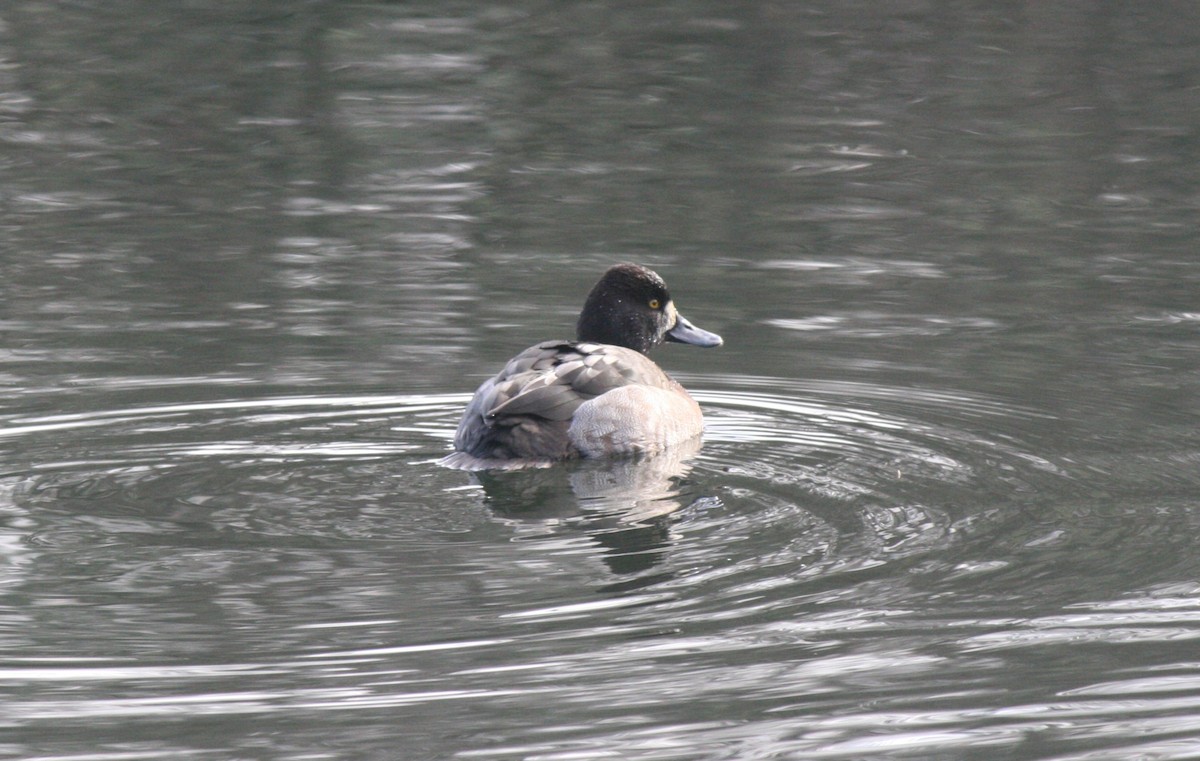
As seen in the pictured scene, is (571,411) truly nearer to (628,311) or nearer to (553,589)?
(628,311)

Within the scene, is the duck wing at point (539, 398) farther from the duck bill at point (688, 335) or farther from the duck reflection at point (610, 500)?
the duck bill at point (688, 335)

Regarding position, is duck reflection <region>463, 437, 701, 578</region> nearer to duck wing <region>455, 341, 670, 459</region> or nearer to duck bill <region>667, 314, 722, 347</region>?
duck wing <region>455, 341, 670, 459</region>

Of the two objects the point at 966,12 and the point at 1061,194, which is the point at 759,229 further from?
the point at 966,12

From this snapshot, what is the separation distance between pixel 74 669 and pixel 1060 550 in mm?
3562

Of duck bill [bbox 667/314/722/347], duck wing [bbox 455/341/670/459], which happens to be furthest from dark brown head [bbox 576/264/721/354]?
duck wing [bbox 455/341/670/459]

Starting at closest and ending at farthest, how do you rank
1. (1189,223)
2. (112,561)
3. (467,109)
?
(112,561) < (1189,223) < (467,109)

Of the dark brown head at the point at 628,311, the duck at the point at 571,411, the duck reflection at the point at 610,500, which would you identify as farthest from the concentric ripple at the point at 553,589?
the dark brown head at the point at 628,311

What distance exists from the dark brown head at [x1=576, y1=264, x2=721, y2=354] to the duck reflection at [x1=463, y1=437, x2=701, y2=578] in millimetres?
1334

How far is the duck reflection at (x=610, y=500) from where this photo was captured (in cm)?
704

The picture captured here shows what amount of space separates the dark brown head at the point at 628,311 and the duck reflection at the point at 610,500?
1.33m

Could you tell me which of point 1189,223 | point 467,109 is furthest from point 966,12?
point 1189,223

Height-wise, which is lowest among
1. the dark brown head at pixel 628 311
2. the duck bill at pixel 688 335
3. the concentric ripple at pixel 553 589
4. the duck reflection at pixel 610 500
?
the duck reflection at pixel 610 500

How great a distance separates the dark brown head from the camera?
10125 mm

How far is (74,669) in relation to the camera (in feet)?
18.9
